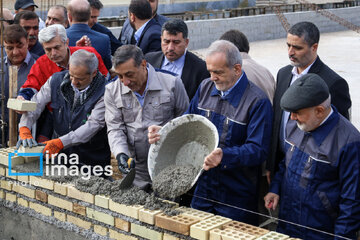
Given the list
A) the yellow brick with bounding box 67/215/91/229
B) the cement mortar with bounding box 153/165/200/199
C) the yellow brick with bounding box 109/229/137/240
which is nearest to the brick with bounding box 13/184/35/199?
the yellow brick with bounding box 67/215/91/229

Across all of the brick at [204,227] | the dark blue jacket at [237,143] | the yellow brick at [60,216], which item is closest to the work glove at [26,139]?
the yellow brick at [60,216]

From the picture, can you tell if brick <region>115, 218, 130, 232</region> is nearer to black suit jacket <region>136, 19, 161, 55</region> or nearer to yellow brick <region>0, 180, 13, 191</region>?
yellow brick <region>0, 180, 13, 191</region>

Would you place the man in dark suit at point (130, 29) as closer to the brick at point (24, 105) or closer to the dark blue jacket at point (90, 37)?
the dark blue jacket at point (90, 37)

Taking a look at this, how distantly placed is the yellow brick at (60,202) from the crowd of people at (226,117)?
421mm

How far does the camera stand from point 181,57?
5270mm

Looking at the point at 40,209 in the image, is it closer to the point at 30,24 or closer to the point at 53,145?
the point at 53,145

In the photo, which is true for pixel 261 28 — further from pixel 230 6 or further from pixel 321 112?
pixel 321 112

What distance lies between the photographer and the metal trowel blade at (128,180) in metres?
3.84

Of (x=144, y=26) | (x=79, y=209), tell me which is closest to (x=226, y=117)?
(x=79, y=209)

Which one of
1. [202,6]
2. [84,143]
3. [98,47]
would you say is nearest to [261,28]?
[202,6]

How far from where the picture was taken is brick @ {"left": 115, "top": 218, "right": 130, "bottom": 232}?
3800 mm

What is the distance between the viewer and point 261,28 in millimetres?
22266

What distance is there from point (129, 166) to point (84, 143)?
0.93 metres

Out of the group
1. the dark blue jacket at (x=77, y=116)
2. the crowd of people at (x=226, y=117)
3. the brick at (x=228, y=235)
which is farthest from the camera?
the dark blue jacket at (x=77, y=116)
